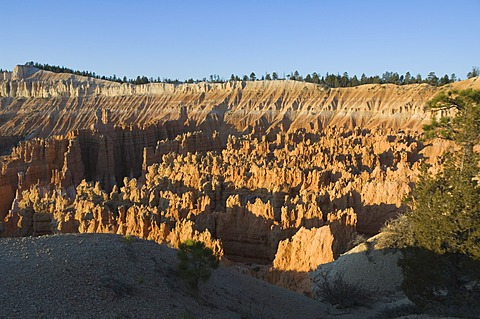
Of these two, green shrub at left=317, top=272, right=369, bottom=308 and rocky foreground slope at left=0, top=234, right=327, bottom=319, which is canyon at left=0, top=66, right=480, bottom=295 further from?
rocky foreground slope at left=0, top=234, right=327, bottom=319

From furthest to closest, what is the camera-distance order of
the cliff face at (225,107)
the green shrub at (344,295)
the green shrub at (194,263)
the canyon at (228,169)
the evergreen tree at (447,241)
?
1. the cliff face at (225,107)
2. the canyon at (228,169)
3. the green shrub at (344,295)
4. the green shrub at (194,263)
5. the evergreen tree at (447,241)

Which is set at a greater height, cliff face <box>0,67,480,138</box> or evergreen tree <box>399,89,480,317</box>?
cliff face <box>0,67,480,138</box>

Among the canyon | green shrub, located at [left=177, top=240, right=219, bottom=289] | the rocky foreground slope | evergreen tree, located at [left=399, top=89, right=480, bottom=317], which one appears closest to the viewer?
the rocky foreground slope

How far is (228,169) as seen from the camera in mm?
31766

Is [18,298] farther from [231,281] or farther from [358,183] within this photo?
[358,183]

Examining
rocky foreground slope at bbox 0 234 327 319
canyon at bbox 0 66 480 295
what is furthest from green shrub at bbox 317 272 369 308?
canyon at bbox 0 66 480 295

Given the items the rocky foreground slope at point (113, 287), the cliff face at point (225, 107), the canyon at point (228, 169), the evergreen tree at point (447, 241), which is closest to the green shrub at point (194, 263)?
the rocky foreground slope at point (113, 287)

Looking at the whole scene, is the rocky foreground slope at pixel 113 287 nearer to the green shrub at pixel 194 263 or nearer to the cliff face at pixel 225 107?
the green shrub at pixel 194 263

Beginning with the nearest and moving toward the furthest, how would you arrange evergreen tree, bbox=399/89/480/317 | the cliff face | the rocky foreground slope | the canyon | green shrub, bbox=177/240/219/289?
the rocky foreground slope < evergreen tree, bbox=399/89/480/317 < green shrub, bbox=177/240/219/289 < the canyon < the cliff face

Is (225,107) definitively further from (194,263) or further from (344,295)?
(194,263)

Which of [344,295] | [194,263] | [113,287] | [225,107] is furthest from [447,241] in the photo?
[225,107]

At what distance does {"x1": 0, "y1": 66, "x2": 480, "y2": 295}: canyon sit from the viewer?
19.5m

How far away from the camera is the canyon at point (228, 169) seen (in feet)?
63.9

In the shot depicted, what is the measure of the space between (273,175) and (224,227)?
9058 mm
